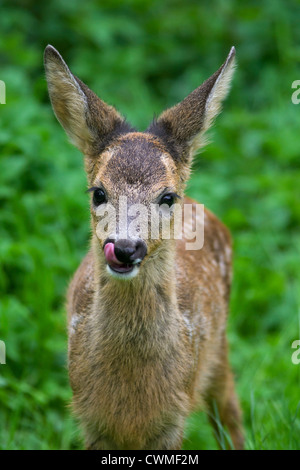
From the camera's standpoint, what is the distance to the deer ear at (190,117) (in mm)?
4410

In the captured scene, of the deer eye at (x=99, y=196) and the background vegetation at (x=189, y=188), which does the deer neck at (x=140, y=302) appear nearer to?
the deer eye at (x=99, y=196)

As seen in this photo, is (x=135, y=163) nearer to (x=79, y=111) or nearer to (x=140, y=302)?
(x=79, y=111)

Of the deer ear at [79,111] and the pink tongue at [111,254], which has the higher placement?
the deer ear at [79,111]

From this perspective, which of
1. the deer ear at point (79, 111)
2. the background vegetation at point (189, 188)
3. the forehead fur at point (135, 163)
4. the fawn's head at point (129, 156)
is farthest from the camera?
the background vegetation at point (189, 188)

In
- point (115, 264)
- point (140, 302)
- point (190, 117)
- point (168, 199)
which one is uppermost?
point (190, 117)

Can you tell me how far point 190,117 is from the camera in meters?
4.45

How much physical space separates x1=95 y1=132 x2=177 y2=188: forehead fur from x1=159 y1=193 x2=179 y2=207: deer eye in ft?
0.22

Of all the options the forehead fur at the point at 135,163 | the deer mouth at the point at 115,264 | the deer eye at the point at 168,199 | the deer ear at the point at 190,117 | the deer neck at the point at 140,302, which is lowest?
the deer neck at the point at 140,302

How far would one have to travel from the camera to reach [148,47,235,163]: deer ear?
441cm

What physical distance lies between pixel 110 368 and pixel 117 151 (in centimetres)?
116

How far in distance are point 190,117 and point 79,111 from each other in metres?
0.62

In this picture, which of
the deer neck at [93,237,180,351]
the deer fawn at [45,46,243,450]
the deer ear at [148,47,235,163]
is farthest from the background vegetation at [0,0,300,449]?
the deer ear at [148,47,235,163]

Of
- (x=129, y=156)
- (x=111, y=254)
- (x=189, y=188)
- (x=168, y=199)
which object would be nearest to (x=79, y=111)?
(x=129, y=156)

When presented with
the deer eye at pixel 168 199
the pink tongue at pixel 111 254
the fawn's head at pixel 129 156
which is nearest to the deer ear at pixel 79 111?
the fawn's head at pixel 129 156
